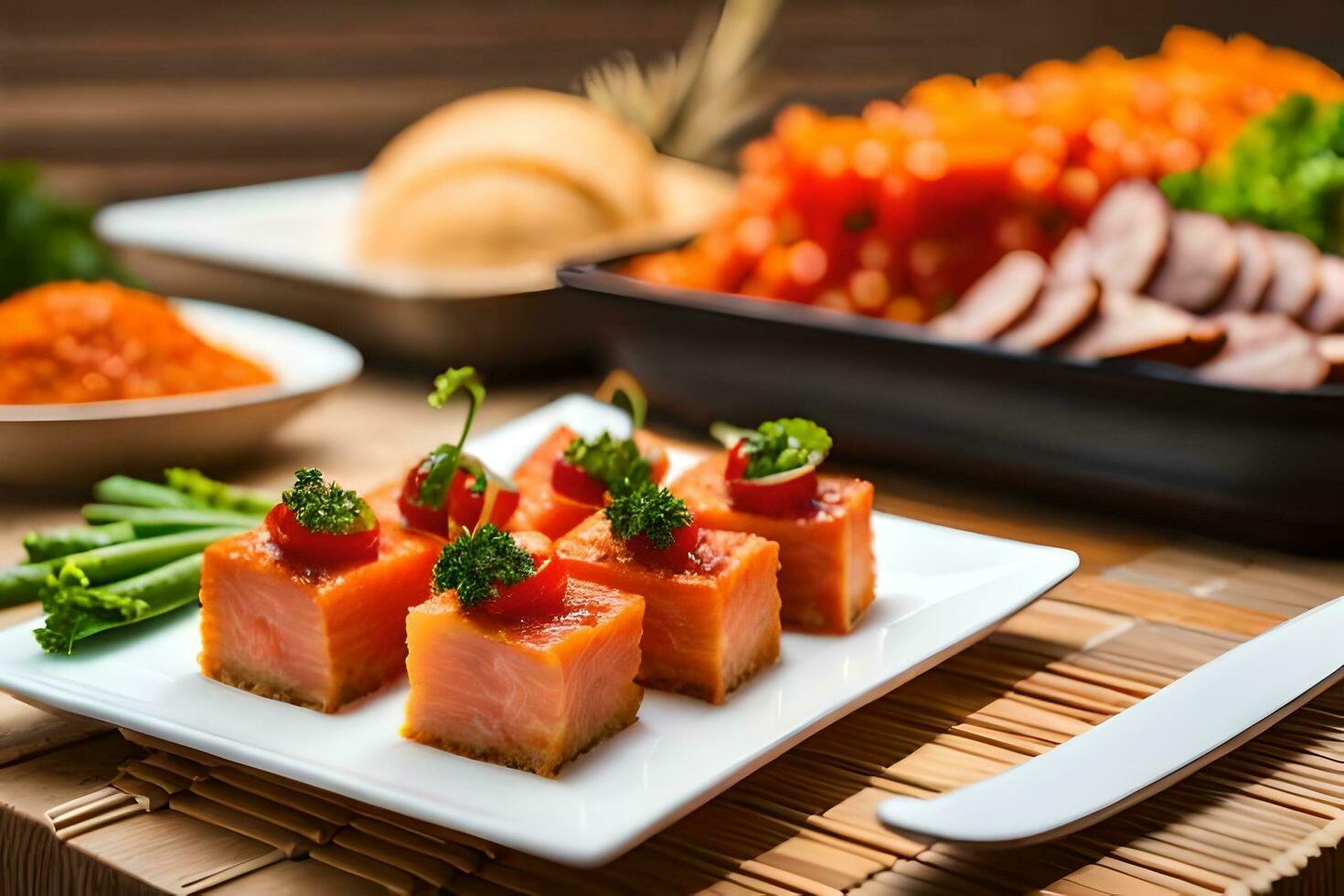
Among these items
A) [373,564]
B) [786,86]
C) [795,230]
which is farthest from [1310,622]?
[786,86]

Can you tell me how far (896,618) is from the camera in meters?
2.11

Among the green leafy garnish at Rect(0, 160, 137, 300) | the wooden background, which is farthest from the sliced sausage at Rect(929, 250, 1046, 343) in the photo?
the wooden background

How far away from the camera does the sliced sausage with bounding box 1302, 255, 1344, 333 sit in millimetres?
2707

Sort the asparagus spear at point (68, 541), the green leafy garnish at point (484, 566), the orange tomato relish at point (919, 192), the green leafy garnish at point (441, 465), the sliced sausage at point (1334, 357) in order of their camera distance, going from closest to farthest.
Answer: the green leafy garnish at point (484, 566) → the green leafy garnish at point (441, 465) → the asparagus spear at point (68, 541) → the sliced sausage at point (1334, 357) → the orange tomato relish at point (919, 192)

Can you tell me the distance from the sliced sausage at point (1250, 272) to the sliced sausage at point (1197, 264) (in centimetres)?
2

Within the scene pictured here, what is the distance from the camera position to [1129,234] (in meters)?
2.99

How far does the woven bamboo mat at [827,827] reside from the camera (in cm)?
162

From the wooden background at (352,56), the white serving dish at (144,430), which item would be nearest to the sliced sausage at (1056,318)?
the white serving dish at (144,430)

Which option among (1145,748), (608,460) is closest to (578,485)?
(608,460)

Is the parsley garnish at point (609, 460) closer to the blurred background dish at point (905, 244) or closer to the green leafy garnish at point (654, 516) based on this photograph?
the green leafy garnish at point (654, 516)

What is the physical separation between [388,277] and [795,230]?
1.02 m

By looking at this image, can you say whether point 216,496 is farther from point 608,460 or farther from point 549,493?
point 608,460

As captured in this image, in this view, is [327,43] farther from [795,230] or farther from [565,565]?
[565,565]

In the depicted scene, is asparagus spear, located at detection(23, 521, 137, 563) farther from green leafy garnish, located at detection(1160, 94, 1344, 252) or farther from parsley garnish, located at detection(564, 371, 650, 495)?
green leafy garnish, located at detection(1160, 94, 1344, 252)
